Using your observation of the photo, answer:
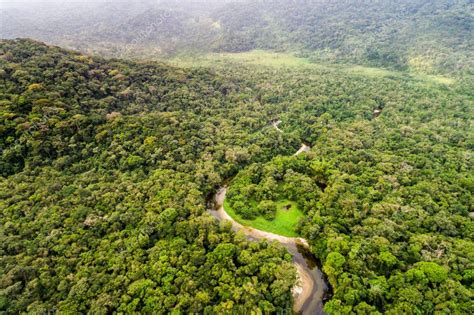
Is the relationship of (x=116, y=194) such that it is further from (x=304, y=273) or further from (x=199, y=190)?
(x=304, y=273)

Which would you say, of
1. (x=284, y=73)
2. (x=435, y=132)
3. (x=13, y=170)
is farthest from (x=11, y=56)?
(x=435, y=132)

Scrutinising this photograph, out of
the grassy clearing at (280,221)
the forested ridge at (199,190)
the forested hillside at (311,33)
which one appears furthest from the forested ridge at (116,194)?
the forested hillside at (311,33)

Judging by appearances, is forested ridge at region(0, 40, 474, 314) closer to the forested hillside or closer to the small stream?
the small stream

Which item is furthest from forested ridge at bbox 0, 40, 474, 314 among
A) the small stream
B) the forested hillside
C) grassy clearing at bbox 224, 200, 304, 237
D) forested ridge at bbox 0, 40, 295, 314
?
the forested hillside

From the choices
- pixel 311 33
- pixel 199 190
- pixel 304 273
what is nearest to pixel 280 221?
pixel 304 273

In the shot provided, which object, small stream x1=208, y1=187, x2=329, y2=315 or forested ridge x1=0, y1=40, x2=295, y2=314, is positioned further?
small stream x1=208, y1=187, x2=329, y2=315

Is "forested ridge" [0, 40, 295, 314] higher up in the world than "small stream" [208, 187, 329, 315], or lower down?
higher up
